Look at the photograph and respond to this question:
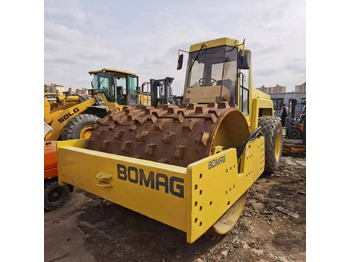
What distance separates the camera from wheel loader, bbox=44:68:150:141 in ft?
18.7

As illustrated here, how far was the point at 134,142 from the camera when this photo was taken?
2582 millimetres

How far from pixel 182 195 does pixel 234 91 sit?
8.07 feet

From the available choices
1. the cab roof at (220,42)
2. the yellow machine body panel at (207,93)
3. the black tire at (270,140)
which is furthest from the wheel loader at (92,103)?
the black tire at (270,140)

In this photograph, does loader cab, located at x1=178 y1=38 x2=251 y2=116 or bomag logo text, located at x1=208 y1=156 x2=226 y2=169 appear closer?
bomag logo text, located at x1=208 y1=156 x2=226 y2=169

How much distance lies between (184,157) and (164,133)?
406 mm

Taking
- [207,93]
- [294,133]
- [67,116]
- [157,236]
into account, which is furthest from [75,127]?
[294,133]

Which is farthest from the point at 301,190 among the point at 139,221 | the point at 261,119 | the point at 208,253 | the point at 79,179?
the point at 79,179

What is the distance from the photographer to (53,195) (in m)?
3.42

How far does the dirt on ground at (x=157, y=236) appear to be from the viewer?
2357 millimetres

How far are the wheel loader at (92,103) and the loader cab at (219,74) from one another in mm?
3125

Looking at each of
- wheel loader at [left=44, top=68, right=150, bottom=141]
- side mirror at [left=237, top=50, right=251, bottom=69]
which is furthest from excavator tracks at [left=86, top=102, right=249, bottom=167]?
wheel loader at [left=44, top=68, right=150, bottom=141]

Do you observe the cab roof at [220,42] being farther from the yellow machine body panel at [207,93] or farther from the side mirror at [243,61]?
the yellow machine body panel at [207,93]

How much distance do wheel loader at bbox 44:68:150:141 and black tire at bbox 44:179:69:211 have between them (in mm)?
2234

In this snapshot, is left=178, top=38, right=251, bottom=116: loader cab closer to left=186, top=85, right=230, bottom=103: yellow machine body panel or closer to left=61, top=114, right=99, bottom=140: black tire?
left=186, top=85, right=230, bottom=103: yellow machine body panel
